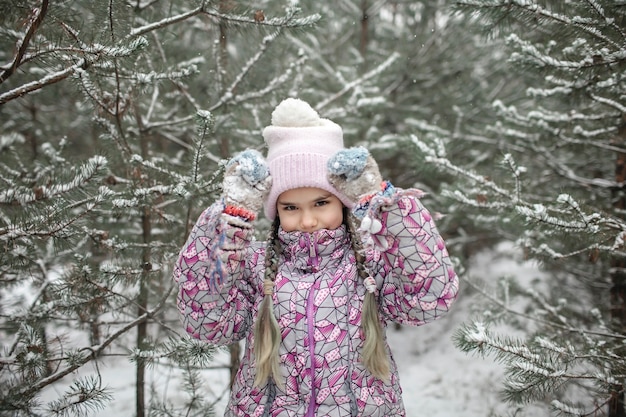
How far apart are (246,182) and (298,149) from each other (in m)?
0.27

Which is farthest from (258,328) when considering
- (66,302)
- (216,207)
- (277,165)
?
(66,302)

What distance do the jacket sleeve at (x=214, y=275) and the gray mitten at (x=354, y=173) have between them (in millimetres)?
411

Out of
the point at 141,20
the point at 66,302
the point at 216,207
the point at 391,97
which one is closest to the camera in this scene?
the point at 216,207

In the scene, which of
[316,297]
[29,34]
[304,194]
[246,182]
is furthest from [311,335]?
[29,34]

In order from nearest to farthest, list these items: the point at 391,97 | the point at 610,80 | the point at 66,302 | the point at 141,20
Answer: the point at 66,302 < the point at 610,80 < the point at 141,20 < the point at 391,97

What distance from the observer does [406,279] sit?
5.96 ft

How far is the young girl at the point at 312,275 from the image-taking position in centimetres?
175

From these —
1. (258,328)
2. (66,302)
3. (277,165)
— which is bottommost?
(258,328)

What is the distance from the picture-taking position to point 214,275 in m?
1.72

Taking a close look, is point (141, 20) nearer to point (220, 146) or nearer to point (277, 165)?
point (220, 146)

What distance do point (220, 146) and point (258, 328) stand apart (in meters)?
2.10

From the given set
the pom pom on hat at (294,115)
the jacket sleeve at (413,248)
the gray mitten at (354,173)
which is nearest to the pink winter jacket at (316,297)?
the jacket sleeve at (413,248)

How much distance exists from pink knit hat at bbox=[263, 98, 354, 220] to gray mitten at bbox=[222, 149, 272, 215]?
94mm

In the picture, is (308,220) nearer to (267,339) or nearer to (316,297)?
(316,297)
